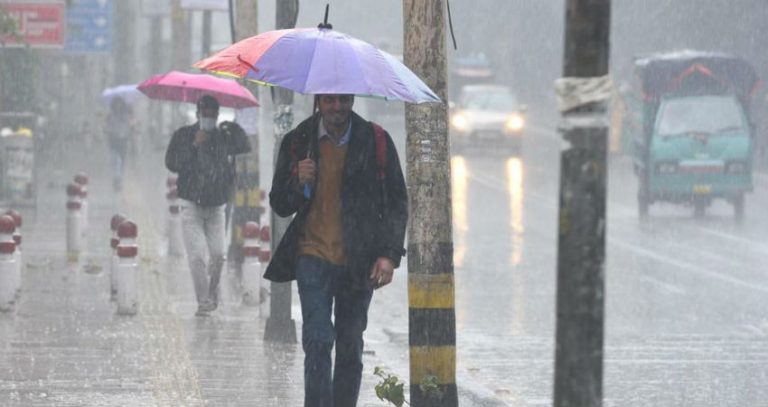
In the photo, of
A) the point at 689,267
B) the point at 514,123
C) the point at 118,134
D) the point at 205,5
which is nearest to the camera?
the point at 689,267

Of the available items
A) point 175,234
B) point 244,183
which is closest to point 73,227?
point 175,234

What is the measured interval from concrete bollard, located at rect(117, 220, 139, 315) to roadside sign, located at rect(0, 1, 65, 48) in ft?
48.5

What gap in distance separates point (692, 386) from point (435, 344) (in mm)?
3405

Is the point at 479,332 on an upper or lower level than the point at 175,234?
lower

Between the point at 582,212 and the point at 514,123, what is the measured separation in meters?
37.7

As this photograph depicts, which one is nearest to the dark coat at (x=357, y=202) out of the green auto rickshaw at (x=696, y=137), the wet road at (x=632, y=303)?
the wet road at (x=632, y=303)

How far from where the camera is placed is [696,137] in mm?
27484

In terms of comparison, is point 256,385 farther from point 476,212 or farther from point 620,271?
point 476,212

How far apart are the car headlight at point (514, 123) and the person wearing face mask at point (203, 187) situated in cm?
2936

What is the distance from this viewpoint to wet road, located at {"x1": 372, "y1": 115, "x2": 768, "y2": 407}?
1123 cm

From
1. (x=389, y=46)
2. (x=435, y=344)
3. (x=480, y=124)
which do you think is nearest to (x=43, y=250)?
(x=435, y=344)

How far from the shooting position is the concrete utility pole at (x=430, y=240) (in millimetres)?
8148

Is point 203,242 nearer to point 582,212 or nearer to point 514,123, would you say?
point 582,212

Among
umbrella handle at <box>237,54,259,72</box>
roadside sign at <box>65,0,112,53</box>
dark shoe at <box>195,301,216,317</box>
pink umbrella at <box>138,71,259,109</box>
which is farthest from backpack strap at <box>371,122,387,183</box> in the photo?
roadside sign at <box>65,0,112,53</box>
